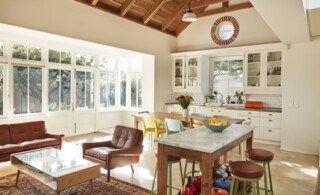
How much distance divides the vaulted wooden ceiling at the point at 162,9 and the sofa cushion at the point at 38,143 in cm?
318

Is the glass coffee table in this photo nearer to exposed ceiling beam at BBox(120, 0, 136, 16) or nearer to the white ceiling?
the white ceiling

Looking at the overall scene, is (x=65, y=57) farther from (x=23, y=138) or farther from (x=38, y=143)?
(x=38, y=143)

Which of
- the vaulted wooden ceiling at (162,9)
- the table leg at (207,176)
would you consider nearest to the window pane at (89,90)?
the vaulted wooden ceiling at (162,9)

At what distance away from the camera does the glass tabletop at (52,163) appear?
2846mm

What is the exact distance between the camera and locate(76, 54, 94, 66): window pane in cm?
698

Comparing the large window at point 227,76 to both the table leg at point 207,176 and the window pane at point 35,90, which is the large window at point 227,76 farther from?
the table leg at point 207,176

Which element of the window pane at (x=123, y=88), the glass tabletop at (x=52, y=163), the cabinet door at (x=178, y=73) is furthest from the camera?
the window pane at (x=123, y=88)

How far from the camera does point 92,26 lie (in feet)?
17.5

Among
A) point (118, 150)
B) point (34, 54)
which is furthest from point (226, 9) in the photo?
point (34, 54)

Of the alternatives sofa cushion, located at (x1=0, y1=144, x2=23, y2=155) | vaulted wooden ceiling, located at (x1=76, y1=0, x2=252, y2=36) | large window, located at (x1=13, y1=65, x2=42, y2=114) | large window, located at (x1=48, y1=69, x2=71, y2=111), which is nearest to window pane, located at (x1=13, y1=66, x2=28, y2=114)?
large window, located at (x1=13, y1=65, x2=42, y2=114)

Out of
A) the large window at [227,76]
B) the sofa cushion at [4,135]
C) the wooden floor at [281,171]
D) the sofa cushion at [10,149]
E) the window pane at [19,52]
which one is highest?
the window pane at [19,52]

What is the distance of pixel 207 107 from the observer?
6.81m

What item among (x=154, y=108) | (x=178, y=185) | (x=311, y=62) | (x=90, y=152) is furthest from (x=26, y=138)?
(x=311, y=62)

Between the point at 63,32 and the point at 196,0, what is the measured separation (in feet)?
12.8
